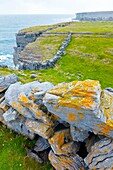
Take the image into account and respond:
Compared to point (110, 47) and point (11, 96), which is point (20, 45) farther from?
point (11, 96)

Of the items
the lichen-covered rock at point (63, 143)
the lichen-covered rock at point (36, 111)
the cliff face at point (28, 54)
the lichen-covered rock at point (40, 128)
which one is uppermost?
the lichen-covered rock at point (36, 111)

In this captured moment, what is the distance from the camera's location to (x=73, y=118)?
13031 mm

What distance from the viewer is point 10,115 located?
664 inches

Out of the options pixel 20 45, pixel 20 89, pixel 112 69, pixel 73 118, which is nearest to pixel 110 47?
pixel 112 69

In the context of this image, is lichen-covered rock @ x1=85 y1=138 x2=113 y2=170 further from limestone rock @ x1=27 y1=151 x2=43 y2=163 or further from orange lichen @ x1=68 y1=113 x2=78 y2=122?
limestone rock @ x1=27 y1=151 x2=43 y2=163

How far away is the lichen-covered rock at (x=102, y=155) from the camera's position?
41.9 ft

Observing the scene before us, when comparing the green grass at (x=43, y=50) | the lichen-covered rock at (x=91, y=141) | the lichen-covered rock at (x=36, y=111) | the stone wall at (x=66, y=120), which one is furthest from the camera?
the green grass at (x=43, y=50)

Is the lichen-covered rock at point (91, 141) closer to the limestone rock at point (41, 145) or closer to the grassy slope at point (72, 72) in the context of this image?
the limestone rock at point (41, 145)

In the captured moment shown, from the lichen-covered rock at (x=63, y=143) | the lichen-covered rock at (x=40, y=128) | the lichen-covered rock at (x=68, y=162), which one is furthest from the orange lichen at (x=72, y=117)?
the lichen-covered rock at (x=68, y=162)

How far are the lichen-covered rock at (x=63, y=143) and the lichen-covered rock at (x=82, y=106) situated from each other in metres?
1.62

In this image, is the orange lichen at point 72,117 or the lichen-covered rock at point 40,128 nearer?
the orange lichen at point 72,117

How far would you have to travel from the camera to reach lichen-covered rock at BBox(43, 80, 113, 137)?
1214 cm

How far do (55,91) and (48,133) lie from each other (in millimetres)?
2816

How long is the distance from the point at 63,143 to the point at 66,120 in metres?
2.04
